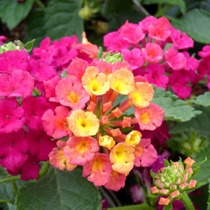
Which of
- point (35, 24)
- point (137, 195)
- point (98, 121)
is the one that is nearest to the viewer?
point (98, 121)

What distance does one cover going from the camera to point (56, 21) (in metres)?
1.36

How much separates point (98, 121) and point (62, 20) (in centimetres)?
100

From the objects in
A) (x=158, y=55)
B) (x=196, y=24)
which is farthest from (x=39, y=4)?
(x=158, y=55)

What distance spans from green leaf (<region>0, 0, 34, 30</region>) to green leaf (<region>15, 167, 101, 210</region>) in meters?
0.87

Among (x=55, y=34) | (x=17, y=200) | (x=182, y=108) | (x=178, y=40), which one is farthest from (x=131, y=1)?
(x=17, y=200)

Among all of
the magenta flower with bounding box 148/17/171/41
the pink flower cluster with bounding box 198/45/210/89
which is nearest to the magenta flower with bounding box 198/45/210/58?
the pink flower cluster with bounding box 198/45/210/89

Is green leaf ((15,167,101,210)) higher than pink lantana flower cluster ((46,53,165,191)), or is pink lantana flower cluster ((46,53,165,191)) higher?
pink lantana flower cluster ((46,53,165,191))

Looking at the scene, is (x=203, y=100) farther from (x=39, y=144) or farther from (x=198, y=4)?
(x=198, y=4)

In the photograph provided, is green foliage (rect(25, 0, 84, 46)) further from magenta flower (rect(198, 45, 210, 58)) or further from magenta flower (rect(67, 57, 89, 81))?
magenta flower (rect(67, 57, 89, 81))

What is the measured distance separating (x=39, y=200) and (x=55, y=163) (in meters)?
0.17

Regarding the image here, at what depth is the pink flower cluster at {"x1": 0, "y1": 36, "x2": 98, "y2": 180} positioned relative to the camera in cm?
56

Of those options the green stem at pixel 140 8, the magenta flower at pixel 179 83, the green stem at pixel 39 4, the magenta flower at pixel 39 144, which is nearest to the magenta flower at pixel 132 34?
the magenta flower at pixel 179 83

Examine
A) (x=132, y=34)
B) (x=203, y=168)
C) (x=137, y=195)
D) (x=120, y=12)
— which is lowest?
(x=137, y=195)

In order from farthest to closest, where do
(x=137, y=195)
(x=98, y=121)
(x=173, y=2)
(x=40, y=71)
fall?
(x=173, y=2) → (x=137, y=195) → (x=40, y=71) → (x=98, y=121)
